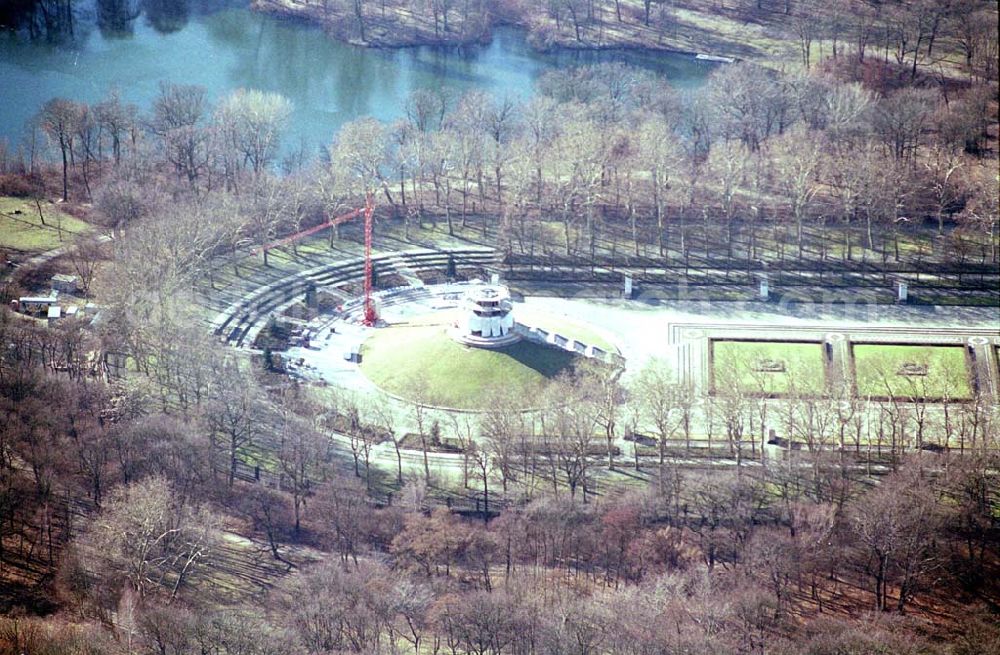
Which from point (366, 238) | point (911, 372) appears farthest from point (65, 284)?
point (911, 372)

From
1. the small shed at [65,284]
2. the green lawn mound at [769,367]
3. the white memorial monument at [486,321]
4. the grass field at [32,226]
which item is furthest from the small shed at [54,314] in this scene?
the green lawn mound at [769,367]

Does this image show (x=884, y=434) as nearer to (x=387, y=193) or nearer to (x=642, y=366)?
(x=642, y=366)

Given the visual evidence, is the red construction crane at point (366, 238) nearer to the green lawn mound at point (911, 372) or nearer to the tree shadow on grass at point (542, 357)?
the tree shadow on grass at point (542, 357)

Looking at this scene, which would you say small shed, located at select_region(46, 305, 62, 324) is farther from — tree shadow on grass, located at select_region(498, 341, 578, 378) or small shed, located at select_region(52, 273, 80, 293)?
tree shadow on grass, located at select_region(498, 341, 578, 378)

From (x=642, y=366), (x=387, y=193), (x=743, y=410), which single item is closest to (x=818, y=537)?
(x=743, y=410)

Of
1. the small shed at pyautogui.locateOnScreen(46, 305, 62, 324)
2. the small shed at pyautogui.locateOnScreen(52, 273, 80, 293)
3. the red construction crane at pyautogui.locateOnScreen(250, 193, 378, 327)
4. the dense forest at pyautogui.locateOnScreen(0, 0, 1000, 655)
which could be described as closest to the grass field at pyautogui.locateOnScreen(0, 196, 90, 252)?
the dense forest at pyautogui.locateOnScreen(0, 0, 1000, 655)

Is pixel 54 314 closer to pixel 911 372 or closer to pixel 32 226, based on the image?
pixel 32 226
